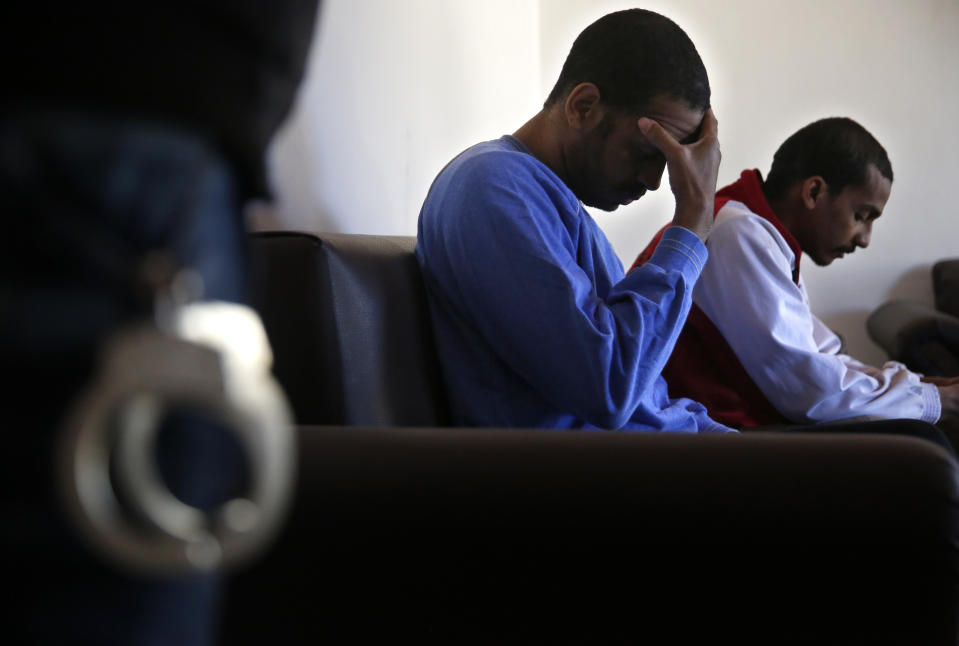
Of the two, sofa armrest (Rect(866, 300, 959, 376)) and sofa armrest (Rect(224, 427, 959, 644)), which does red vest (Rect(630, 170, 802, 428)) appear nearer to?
sofa armrest (Rect(224, 427, 959, 644))

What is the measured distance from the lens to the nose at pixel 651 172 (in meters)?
1.54

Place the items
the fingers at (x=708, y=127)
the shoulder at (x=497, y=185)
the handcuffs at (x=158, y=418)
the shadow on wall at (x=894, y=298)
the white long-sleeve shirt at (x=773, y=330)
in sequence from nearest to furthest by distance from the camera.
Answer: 1. the handcuffs at (x=158, y=418)
2. the shoulder at (x=497, y=185)
3. the fingers at (x=708, y=127)
4. the white long-sleeve shirt at (x=773, y=330)
5. the shadow on wall at (x=894, y=298)

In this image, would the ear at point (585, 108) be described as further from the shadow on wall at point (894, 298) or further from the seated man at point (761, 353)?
the shadow on wall at point (894, 298)

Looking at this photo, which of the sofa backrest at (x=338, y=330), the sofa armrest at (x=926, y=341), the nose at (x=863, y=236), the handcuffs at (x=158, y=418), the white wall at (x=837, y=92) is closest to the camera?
the handcuffs at (x=158, y=418)

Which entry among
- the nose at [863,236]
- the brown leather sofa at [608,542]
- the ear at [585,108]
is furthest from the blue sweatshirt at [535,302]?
the nose at [863,236]

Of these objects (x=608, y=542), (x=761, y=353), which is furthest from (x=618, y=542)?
(x=761, y=353)

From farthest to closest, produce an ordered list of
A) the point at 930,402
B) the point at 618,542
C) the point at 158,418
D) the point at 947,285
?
the point at 947,285 → the point at 930,402 → the point at 618,542 → the point at 158,418

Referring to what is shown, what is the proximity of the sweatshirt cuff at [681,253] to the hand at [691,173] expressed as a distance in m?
0.03

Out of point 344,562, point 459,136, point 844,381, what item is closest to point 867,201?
point 844,381

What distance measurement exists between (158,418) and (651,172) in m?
1.30

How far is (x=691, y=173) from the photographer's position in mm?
1467

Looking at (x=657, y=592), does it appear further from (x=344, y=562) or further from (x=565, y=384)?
(x=565, y=384)

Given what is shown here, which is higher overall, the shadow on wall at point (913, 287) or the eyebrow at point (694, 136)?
the eyebrow at point (694, 136)

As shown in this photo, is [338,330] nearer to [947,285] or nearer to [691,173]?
[691,173]
